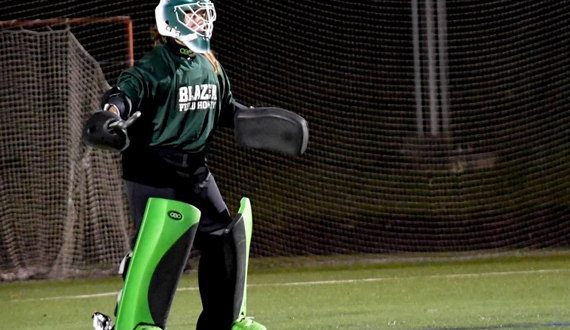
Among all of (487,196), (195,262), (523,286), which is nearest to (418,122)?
(487,196)

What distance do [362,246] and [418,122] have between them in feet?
5.63

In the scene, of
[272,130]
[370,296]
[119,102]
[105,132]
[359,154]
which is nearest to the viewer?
[105,132]

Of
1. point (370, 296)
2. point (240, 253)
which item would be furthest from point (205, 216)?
point (370, 296)

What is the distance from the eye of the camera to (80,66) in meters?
9.55

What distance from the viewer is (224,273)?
14.6 feet

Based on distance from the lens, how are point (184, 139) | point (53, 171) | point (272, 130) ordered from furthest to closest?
point (53, 171)
point (272, 130)
point (184, 139)

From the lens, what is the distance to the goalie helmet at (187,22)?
443 centimetres

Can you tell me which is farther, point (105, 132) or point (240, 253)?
point (240, 253)

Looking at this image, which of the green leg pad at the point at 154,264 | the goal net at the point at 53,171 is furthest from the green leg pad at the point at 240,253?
the goal net at the point at 53,171

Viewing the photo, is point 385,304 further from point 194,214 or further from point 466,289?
point 194,214

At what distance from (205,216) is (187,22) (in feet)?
2.43

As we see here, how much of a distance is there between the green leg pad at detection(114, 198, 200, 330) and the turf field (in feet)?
6.77

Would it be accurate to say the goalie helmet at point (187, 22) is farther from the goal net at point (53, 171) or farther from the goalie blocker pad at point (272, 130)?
the goal net at point (53, 171)

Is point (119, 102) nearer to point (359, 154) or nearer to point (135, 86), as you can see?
point (135, 86)
